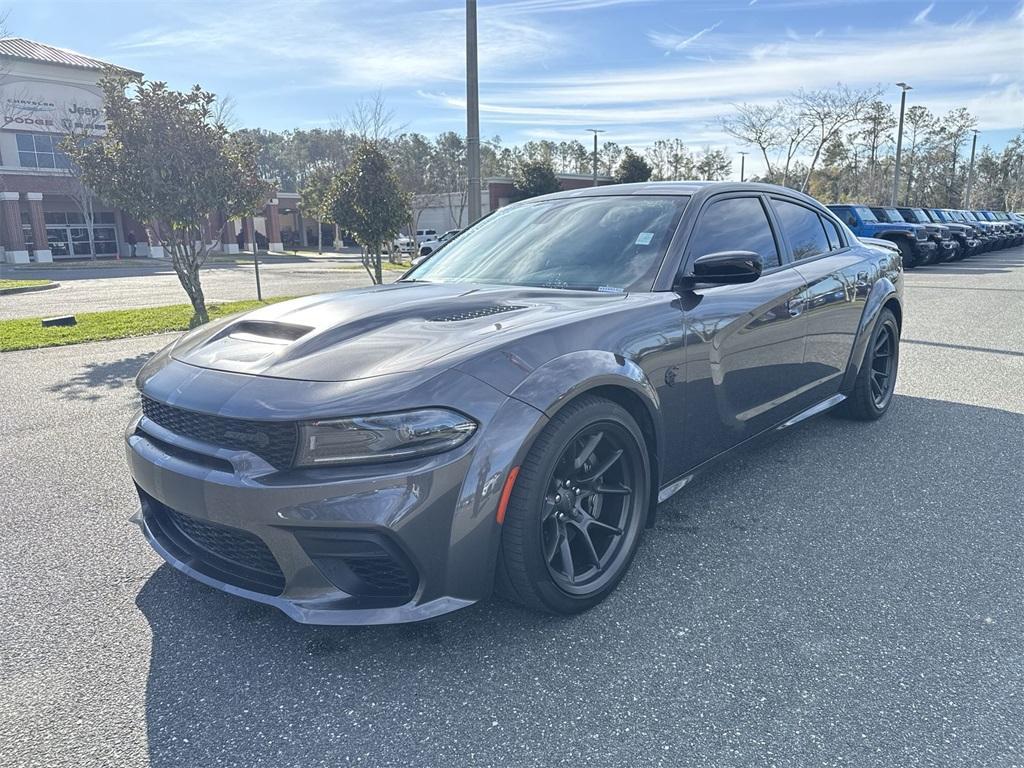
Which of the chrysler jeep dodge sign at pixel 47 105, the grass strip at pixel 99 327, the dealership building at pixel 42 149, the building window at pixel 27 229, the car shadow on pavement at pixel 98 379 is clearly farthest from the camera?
the building window at pixel 27 229

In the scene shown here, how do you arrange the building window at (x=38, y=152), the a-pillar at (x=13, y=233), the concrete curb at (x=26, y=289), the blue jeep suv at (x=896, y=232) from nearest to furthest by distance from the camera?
the concrete curb at (x=26, y=289), the blue jeep suv at (x=896, y=232), the a-pillar at (x=13, y=233), the building window at (x=38, y=152)

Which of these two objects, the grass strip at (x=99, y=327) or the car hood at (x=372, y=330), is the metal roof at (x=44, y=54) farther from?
the car hood at (x=372, y=330)

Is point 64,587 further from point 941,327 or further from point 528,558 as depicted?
point 941,327

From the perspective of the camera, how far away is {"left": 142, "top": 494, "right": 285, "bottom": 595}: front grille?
217cm

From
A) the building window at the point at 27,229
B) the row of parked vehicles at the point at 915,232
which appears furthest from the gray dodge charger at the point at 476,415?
the building window at the point at 27,229

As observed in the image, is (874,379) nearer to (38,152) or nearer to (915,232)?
(915,232)

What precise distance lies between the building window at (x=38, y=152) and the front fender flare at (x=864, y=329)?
46695 mm

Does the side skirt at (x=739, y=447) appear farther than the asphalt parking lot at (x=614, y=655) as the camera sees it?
Yes

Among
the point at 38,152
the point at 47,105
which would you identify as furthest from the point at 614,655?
the point at 47,105

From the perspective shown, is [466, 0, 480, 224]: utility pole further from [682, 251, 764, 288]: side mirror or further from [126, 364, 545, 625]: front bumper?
[126, 364, 545, 625]: front bumper

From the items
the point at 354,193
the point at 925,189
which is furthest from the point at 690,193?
the point at 925,189

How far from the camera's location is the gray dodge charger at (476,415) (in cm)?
206

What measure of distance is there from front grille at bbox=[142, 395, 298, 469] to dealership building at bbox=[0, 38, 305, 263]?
3951 centimetres

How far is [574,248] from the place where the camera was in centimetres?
335
